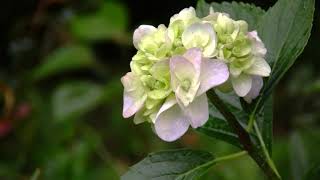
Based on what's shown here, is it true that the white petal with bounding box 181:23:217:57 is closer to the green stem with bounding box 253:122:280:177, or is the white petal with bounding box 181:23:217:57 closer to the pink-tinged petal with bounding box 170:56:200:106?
the pink-tinged petal with bounding box 170:56:200:106

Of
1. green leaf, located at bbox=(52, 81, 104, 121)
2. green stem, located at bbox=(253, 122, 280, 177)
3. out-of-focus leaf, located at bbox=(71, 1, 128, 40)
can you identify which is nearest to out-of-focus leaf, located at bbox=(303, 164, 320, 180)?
green stem, located at bbox=(253, 122, 280, 177)

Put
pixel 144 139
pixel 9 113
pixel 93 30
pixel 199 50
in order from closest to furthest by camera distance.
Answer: pixel 199 50 → pixel 9 113 → pixel 144 139 → pixel 93 30

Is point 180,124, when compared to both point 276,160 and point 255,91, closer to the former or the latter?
point 255,91

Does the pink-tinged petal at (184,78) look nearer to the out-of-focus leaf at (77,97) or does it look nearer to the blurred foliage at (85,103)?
the blurred foliage at (85,103)

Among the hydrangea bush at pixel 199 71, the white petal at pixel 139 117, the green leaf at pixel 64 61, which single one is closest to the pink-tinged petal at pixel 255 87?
the hydrangea bush at pixel 199 71

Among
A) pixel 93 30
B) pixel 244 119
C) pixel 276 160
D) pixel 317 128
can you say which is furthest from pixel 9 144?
pixel 244 119

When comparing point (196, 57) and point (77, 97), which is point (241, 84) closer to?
point (196, 57)

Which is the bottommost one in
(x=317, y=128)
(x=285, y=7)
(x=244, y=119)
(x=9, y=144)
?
(x=317, y=128)
